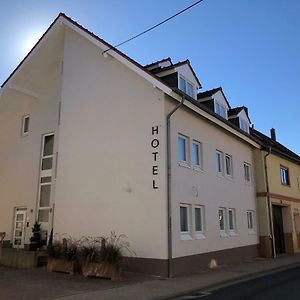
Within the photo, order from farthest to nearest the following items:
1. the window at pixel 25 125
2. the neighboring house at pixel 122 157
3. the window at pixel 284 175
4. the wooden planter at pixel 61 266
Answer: the window at pixel 284 175
the window at pixel 25 125
the neighboring house at pixel 122 157
the wooden planter at pixel 61 266

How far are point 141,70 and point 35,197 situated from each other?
853 centimetres

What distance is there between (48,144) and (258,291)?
12.4 metres

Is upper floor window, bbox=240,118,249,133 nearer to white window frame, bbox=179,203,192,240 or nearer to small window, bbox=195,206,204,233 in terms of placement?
small window, bbox=195,206,204,233

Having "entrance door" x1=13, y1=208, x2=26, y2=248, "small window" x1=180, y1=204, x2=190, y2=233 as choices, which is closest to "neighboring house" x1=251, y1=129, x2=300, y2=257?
"small window" x1=180, y1=204, x2=190, y2=233

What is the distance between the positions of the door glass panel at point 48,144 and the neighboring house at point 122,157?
0.16 feet

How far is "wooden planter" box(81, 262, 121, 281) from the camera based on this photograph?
11.7 m

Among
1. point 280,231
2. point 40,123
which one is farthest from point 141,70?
point 280,231

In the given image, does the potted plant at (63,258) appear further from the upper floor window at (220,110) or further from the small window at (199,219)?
the upper floor window at (220,110)

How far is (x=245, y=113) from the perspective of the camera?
21938mm

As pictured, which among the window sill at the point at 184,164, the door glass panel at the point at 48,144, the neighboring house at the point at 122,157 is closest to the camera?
the neighboring house at the point at 122,157

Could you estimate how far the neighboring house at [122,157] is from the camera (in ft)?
44.1

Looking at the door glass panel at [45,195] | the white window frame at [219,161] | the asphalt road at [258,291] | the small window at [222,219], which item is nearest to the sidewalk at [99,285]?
the asphalt road at [258,291]

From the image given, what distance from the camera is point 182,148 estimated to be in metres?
14.9

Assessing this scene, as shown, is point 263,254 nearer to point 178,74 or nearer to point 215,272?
point 215,272
